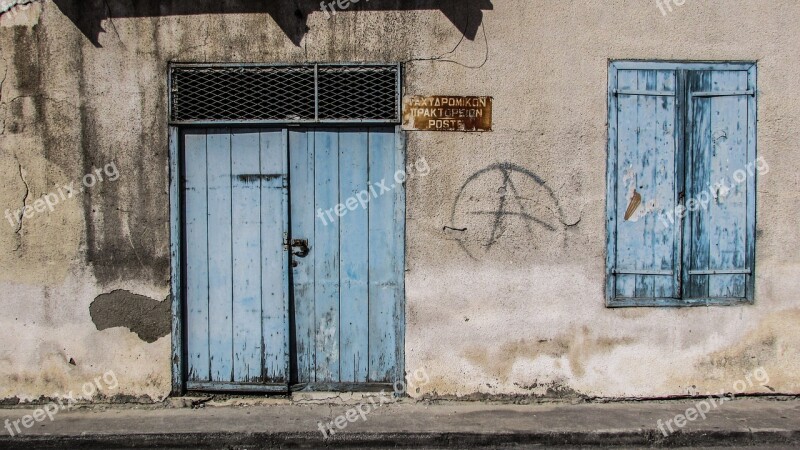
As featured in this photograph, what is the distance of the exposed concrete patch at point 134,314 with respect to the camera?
516 cm

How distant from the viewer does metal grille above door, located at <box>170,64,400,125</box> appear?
5.10 meters

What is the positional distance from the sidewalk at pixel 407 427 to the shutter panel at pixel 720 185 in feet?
3.33

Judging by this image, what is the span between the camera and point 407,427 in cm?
469

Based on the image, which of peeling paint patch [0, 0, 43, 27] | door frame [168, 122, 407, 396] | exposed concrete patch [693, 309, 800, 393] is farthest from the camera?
exposed concrete patch [693, 309, 800, 393]

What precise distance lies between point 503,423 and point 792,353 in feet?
8.04

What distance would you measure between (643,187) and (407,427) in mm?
2577

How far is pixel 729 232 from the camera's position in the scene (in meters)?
5.21

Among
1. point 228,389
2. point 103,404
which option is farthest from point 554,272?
point 103,404

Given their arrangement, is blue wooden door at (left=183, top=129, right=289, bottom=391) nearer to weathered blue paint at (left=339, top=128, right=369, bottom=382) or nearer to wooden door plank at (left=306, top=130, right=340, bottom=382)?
wooden door plank at (left=306, top=130, right=340, bottom=382)

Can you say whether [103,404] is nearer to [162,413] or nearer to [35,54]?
[162,413]

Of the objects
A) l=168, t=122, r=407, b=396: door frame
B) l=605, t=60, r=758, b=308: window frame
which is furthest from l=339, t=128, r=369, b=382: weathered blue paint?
l=605, t=60, r=758, b=308: window frame

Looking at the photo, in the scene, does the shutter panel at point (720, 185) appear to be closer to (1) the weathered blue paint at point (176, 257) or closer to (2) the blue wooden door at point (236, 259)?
(2) the blue wooden door at point (236, 259)

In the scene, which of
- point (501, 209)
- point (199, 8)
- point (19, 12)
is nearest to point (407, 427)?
point (501, 209)

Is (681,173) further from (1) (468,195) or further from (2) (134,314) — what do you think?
(2) (134,314)
